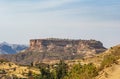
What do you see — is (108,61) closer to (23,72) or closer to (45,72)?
(45,72)

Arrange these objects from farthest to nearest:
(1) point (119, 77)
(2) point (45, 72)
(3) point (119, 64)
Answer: (2) point (45, 72)
(3) point (119, 64)
(1) point (119, 77)

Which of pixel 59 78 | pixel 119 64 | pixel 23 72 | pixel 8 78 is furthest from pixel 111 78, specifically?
pixel 23 72

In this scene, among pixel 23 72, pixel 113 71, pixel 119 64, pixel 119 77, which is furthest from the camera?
pixel 23 72

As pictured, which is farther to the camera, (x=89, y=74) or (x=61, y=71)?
(x=61, y=71)

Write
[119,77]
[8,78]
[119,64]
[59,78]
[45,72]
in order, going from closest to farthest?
[119,77] < [119,64] < [59,78] < [45,72] < [8,78]

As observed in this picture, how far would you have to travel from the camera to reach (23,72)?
632 ft

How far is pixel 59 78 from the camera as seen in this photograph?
86562 millimetres

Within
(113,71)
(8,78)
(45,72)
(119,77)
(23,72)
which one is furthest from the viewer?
(23,72)

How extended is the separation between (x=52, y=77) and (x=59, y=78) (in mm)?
3181

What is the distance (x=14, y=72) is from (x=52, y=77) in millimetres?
110280

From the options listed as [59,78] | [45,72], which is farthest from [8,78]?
[59,78]

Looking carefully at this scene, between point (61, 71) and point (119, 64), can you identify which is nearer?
point (119, 64)

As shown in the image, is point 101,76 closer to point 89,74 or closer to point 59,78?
point 89,74

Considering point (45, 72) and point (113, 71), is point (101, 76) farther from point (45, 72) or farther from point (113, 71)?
point (45, 72)
